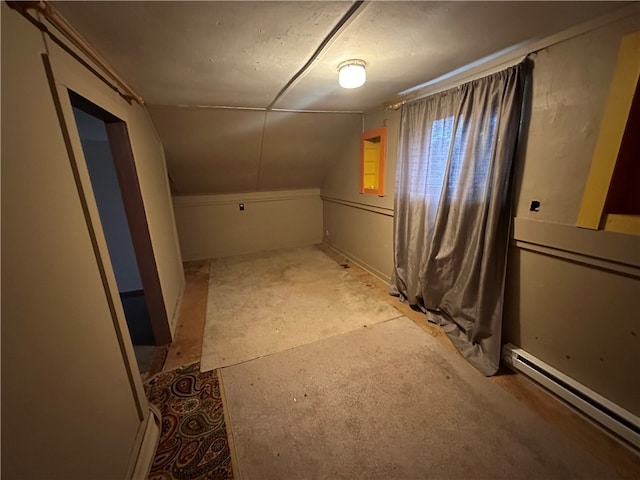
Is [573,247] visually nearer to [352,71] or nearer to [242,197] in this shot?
[352,71]

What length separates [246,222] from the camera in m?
4.29

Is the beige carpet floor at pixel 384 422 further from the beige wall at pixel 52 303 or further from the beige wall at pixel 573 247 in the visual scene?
the beige wall at pixel 52 303

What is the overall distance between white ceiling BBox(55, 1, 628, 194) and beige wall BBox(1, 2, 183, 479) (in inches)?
13.2

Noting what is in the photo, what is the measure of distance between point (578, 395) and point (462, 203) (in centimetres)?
127

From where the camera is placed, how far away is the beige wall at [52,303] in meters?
0.68

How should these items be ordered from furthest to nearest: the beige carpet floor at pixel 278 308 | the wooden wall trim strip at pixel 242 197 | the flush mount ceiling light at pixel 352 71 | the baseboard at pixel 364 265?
the wooden wall trim strip at pixel 242 197 < the baseboard at pixel 364 265 < the beige carpet floor at pixel 278 308 < the flush mount ceiling light at pixel 352 71

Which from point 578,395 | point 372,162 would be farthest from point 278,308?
point 578,395

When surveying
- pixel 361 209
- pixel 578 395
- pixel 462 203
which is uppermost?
pixel 462 203

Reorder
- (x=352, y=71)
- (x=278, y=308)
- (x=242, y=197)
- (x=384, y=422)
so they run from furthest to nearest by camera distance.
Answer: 1. (x=242, y=197)
2. (x=278, y=308)
3. (x=352, y=71)
4. (x=384, y=422)

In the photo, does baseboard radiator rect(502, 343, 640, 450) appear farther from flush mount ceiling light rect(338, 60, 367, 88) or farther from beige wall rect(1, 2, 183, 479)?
beige wall rect(1, 2, 183, 479)

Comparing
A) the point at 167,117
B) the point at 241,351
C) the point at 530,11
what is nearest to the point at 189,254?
the point at 167,117

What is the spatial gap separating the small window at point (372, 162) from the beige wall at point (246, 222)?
4.95 feet

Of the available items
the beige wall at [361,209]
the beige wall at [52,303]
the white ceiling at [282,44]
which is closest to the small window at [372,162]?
the beige wall at [361,209]

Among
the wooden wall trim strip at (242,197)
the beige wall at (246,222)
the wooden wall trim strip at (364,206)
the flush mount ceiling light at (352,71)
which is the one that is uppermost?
the flush mount ceiling light at (352,71)
